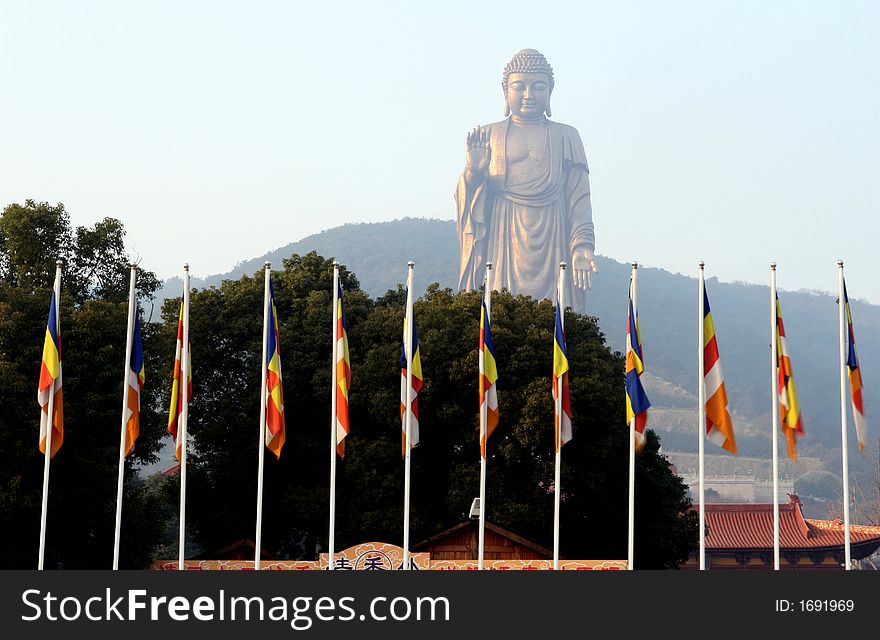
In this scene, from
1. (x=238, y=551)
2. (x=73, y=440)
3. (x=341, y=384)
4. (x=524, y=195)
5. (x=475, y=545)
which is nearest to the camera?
(x=341, y=384)

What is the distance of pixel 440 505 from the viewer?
3653 cm

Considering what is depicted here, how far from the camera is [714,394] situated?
80.4 ft

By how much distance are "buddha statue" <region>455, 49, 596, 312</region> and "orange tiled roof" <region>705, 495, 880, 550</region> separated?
2641cm

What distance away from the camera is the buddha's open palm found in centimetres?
7806

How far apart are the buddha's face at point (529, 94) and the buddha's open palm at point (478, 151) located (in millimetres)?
2494

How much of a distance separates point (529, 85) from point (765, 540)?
120ft

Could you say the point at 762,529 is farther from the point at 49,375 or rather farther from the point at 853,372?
the point at 49,375

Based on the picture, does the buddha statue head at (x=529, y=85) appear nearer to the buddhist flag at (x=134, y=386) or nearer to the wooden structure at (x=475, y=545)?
the wooden structure at (x=475, y=545)

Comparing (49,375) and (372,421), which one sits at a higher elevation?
(372,421)

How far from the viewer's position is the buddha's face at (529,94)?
79.3 metres

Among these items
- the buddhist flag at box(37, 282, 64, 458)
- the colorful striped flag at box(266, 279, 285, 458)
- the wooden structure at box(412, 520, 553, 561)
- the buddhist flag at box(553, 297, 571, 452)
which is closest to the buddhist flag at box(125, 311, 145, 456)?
the buddhist flag at box(37, 282, 64, 458)

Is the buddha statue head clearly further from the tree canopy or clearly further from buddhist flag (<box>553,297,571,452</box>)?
buddhist flag (<box>553,297,571,452</box>)

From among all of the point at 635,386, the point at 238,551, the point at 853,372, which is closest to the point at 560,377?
the point at 635,386

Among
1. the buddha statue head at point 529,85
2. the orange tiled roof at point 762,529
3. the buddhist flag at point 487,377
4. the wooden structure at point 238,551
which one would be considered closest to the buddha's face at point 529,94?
the buddha statue head at point 529,85
